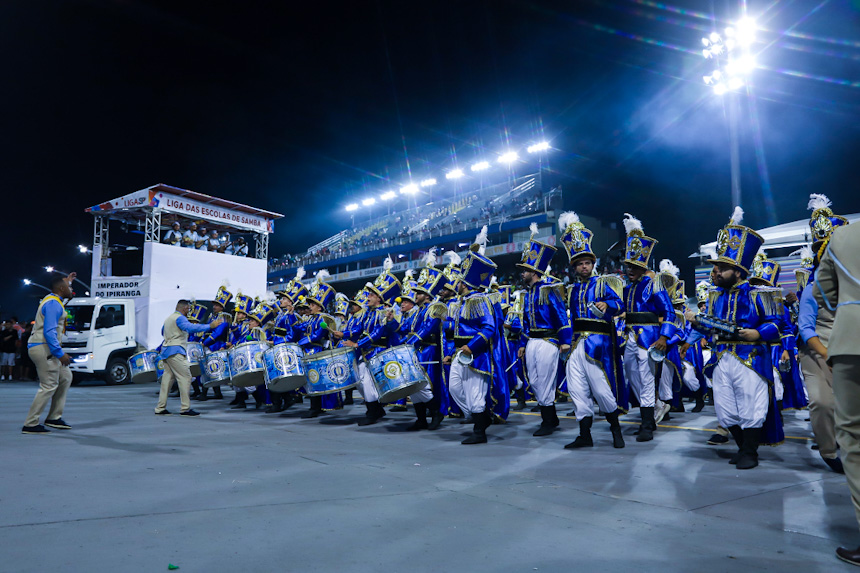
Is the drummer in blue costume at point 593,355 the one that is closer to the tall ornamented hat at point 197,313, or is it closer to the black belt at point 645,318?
the black belt at point 645,318

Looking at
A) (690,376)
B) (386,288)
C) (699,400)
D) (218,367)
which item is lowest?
(699,400)

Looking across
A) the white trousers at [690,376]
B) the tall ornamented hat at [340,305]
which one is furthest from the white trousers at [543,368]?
the tall ornamented hat at [340,305]

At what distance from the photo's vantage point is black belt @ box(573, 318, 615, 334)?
236 inches

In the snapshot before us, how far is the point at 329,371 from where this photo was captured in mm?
7680

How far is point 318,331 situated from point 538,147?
45.1 meters

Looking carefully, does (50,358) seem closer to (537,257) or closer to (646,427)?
(537,257)

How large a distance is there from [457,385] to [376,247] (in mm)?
49251

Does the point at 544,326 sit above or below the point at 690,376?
above

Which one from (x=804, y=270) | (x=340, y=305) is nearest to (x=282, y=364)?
(x=340, y=305)

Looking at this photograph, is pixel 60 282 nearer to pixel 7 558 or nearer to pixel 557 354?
pixel 7 558

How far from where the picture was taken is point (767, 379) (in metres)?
5.04

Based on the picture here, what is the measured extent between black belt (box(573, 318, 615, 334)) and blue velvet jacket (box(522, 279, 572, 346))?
0.40 meters

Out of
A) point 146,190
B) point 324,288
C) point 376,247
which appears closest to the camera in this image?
point 324,288

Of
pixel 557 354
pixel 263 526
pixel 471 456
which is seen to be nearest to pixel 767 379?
pixel 557 354
